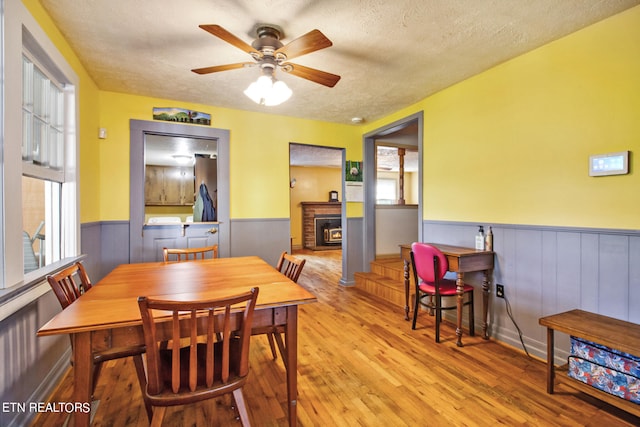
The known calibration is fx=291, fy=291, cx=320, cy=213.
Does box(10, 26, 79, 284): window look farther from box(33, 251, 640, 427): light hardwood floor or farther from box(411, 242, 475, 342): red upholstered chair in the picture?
box(411, 242, 475, 342): red upholstered chair

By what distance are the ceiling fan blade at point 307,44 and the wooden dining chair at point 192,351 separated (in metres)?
1.44

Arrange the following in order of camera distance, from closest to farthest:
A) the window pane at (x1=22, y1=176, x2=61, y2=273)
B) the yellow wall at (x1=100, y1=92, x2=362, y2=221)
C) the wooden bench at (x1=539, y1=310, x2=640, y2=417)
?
the wooden bench at (x1=539, y1=310, x2=640, y2=417), the window pane at (x1=22, y1=176, x2=61, y2=273), the yellow wall at (x1=100, y1=92, x2=362, y2=221)

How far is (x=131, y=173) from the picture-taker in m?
3.31

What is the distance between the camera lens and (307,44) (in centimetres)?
178

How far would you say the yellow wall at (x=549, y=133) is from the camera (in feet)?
6.23

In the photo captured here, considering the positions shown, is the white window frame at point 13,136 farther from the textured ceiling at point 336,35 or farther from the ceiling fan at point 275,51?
the ceiling fan at point 275,51

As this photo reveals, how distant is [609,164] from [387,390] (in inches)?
82.5

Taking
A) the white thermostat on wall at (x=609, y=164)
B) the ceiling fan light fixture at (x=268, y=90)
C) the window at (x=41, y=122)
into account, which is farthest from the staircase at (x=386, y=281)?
the window at (x=41, y=122)

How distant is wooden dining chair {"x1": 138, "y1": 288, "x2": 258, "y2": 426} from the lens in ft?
3.69

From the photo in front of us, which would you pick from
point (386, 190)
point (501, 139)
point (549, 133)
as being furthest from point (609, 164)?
point (386, 190)

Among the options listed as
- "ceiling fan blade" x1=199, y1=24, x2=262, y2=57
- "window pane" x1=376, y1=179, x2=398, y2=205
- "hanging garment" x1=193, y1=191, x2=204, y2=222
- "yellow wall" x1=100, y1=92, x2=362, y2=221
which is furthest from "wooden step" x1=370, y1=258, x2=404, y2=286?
"window pane" x1=376, y1=179, x2=398, y2=205

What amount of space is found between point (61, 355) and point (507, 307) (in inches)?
139

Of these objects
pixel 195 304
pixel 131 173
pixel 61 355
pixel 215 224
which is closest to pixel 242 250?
pixel 215 224

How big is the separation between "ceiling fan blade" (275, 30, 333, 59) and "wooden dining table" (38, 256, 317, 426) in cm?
144
